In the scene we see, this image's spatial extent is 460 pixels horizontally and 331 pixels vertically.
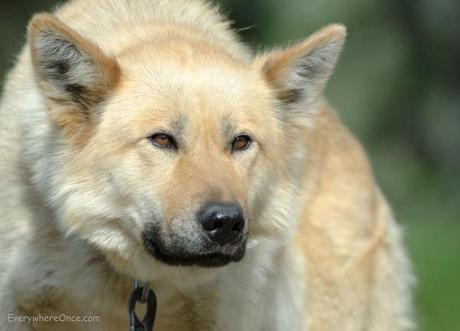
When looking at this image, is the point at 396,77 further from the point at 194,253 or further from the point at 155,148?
the point at 194,253

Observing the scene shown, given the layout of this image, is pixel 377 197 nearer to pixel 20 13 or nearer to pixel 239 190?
pixel 239 190

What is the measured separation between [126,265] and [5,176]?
0.83 metres

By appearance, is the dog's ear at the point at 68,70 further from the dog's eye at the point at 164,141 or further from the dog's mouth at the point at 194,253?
the dog's mouth at the point at 194,253

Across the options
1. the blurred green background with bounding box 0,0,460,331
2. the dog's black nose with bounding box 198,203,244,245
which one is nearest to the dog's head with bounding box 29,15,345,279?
the dog's black nose with bounding box 198,203,244,245

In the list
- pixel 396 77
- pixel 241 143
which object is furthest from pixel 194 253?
pixel 396 77

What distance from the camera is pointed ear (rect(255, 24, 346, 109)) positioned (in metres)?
5.95

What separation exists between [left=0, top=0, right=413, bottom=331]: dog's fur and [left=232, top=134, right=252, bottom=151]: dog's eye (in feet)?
0.10

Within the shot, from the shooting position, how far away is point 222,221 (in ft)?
16.9

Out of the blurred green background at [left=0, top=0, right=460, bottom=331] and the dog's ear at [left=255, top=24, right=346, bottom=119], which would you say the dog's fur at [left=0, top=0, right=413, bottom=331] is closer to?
the dog's ear at [left=255, top=24, right=346, bottom=119]

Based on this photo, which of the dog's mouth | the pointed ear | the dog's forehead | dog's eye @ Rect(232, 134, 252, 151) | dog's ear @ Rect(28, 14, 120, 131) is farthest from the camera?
the pointed ear

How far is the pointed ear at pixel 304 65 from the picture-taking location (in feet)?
19.5

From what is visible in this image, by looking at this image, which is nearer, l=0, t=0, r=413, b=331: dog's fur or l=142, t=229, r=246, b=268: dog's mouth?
l=142, t=229, r=246, b=268: dog's mouth

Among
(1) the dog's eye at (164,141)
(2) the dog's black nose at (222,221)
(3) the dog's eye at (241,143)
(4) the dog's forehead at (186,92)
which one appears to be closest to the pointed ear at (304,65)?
(4) the dog's forehead at (186,92)

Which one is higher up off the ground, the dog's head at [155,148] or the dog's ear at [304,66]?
the dog's ear at [304,66]
